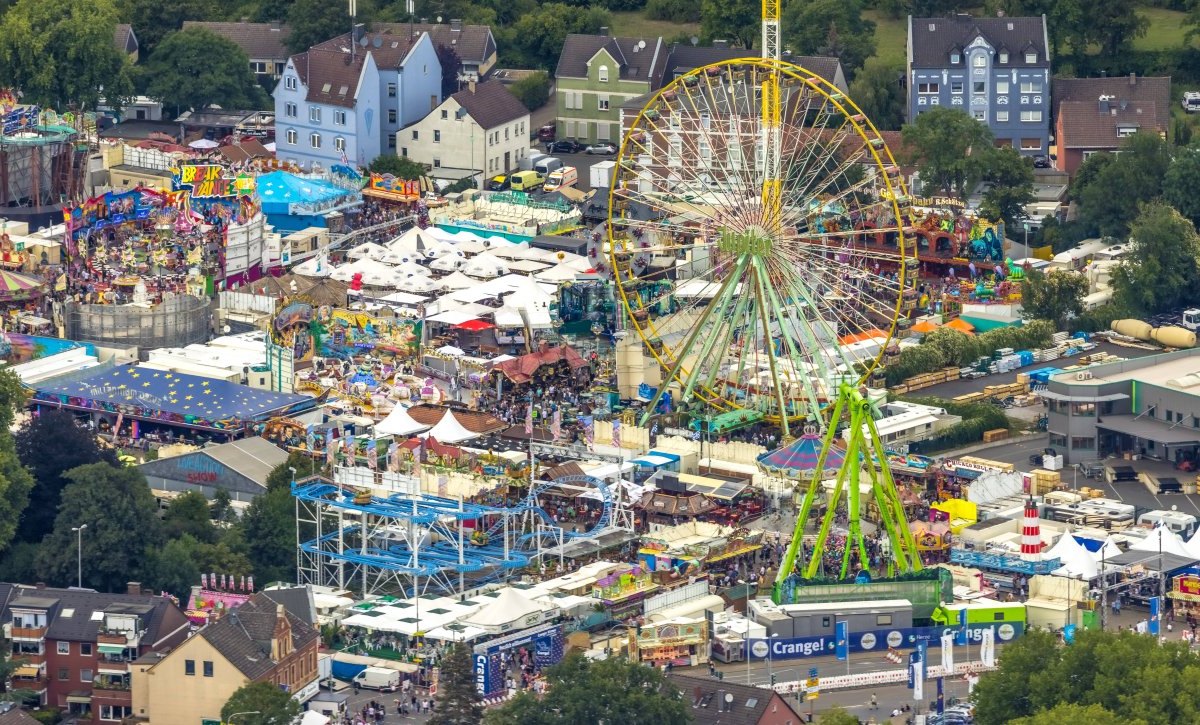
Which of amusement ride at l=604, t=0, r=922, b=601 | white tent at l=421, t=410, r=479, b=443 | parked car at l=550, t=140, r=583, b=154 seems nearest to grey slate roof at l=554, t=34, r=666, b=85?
parked car at l=550, t=140, r=583, b=154

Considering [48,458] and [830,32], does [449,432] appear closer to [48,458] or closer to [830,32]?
[48,458]

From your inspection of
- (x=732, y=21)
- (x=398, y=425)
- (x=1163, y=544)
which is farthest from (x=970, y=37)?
(x=1163, y=544)

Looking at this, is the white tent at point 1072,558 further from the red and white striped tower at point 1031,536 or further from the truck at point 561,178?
the truck at point 561,178

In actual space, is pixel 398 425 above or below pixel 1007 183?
below

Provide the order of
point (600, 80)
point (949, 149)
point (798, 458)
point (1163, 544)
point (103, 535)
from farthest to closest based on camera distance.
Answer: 1. point (600, 80)
2. point (949, 149)
3. point (798, 458)
4. point (1163, 544)
5. point (103, 535)

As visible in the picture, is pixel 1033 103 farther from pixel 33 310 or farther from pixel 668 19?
pixel 33 310

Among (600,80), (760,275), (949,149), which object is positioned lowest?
(760,275)

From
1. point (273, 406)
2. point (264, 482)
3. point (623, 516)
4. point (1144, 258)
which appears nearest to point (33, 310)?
point (273, 406)

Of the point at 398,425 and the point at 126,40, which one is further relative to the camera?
the point at 126,40
